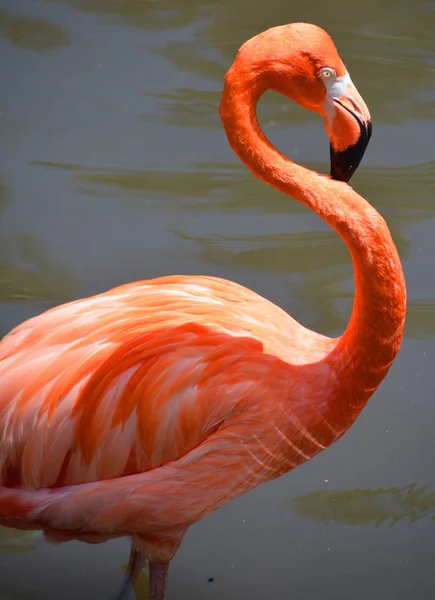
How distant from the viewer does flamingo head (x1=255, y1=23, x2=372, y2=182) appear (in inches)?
88.1

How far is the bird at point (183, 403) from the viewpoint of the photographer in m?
2.37

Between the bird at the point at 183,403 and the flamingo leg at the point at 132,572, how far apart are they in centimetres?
28

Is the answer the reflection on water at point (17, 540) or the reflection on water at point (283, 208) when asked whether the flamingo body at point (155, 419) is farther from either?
the reflection on water at point (283, 208)

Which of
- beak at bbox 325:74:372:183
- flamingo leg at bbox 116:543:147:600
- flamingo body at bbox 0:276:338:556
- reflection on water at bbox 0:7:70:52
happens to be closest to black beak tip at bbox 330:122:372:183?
beak at bbox 325:74:372:183

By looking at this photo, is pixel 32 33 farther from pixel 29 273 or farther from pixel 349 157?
pixel 349 157

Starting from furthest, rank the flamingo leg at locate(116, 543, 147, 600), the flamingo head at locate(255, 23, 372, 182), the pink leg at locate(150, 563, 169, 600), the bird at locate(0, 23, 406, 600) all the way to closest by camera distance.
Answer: the flamingo leg at locate(116, 543, 147, 600) → the pink leg at locate(150, 563, 169, 600) → the bird at locate(0, 23, 406, 600) → the flamingo head at locate(255, 23, 372, 182)

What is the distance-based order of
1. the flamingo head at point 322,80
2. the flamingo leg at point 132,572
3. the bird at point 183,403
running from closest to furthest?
the flamingo head at point 322,80, the bird at point 183,403, the flamingo leg at point 132,572

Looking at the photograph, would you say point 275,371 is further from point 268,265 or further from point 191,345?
point 268,265

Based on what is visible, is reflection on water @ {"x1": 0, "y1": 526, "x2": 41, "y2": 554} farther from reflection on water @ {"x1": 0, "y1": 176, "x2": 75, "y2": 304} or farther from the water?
reflection on water @ {"x1": 0, "y1": 176, "x2": 75, "y2": 304}

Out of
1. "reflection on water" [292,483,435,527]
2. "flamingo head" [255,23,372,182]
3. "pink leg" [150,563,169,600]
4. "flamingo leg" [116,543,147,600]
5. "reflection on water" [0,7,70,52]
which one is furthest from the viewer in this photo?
"reflection on water" [0,7,70,52]

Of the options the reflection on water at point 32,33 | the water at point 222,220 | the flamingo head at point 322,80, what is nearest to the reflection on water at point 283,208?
the water at point 222,220

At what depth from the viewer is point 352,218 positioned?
2312 mm

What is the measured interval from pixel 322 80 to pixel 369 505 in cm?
160

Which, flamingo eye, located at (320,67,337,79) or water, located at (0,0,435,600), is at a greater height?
flamingo eye, located at (320,67,337,79)
